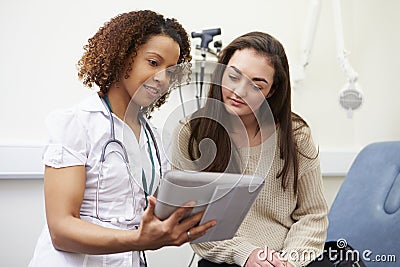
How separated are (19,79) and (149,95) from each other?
2.80 ft

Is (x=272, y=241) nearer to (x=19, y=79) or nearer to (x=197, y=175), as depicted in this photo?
(x=197, y=175)

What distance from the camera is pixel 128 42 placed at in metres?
0.99

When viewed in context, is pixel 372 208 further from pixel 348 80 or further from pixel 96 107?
pixel 96 107

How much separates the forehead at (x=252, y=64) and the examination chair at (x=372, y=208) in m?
0.59

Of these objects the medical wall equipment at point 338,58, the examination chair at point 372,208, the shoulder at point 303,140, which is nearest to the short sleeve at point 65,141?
the shoulder at point 303,140

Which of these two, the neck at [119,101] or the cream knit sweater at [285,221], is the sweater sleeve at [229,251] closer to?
the cream knit sweater at [285,221]

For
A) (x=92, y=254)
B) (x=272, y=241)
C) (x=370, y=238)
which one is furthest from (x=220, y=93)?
(x=370, y=238)

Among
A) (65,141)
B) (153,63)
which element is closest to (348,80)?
(153,63)

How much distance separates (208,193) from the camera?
80 centimetres

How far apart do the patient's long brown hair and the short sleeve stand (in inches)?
8.1

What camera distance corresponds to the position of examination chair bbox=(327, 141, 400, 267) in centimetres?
148

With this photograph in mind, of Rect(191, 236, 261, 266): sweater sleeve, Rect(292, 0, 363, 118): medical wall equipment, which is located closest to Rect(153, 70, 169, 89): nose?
Rect(191, 236, 261, 266): sweater sleeve

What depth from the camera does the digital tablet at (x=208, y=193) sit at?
0.78 meters

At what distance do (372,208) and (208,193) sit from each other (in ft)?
3.09
